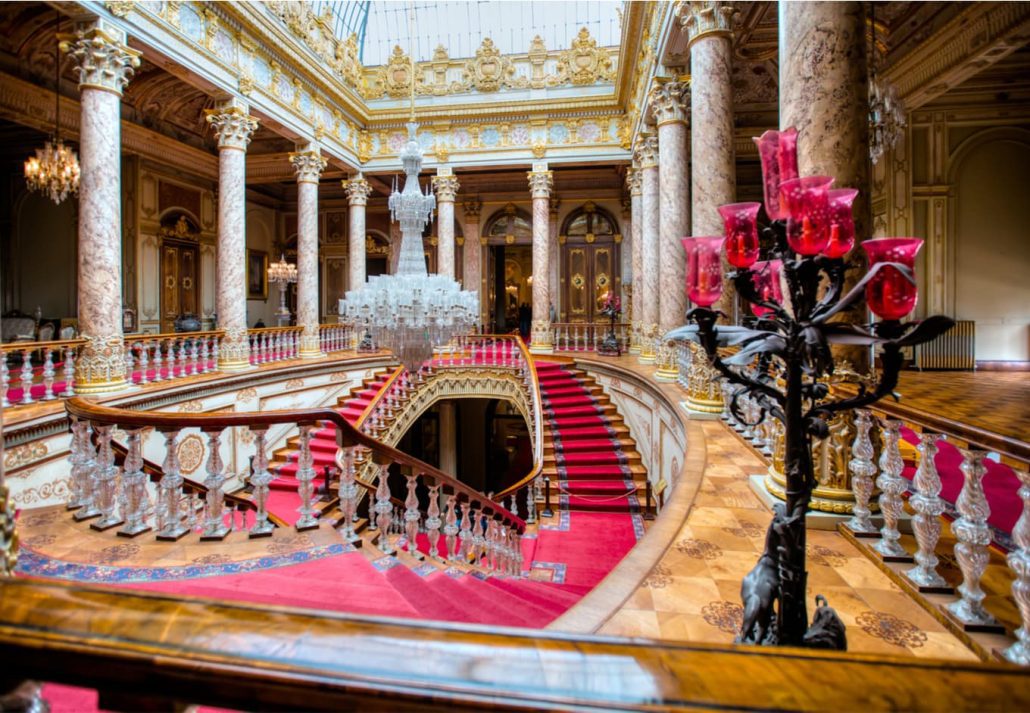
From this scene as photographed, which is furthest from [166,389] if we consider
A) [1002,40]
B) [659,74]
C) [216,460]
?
[1002,40]

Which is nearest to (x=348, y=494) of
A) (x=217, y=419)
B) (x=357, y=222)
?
(x=217, y=419)

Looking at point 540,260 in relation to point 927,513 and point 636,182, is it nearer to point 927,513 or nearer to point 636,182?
point 636,182

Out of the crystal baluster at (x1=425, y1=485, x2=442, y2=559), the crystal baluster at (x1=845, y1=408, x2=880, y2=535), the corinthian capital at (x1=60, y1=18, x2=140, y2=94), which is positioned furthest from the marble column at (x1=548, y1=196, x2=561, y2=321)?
the crystal baluster at (x1=845, y1=408, x2=880, y2=535)

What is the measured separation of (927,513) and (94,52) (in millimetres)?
10411

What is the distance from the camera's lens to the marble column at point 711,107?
6.12 m

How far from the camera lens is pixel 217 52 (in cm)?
934

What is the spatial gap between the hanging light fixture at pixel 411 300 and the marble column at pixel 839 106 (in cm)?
483

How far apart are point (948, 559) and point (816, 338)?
2.01 meters

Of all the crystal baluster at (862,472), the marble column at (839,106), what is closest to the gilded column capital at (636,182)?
the marble column at (839,106)

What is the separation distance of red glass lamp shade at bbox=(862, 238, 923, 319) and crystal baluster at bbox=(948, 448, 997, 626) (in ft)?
3.03

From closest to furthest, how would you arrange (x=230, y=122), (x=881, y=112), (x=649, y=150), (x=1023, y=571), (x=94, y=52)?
1. (x=1023, y=571)
2. (x=881, y=112)
3. (x=94, y=52)
4. (x=230, y=122)
5. (x=649, y=150)

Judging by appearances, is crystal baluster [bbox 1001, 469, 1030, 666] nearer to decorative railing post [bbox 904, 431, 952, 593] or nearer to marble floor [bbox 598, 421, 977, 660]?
marble floor [bbox 598, 421, 977, 660]

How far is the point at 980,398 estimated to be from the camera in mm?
5645

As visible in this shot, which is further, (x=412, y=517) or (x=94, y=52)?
(x=94, y=52)
